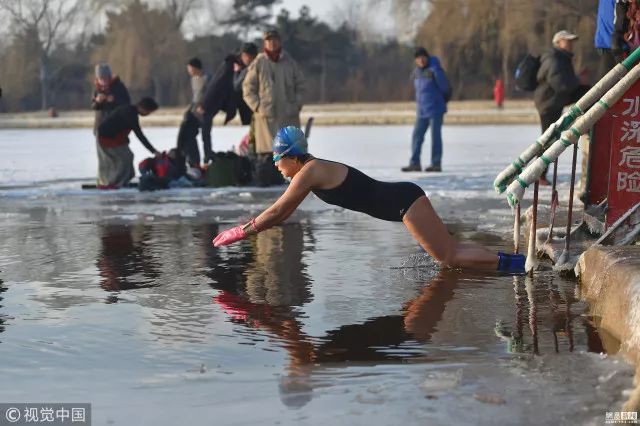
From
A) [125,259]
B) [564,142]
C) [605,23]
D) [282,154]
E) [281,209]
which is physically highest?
[605,23]

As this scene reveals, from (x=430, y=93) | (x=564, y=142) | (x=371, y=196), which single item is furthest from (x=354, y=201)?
(x=430, y=93)

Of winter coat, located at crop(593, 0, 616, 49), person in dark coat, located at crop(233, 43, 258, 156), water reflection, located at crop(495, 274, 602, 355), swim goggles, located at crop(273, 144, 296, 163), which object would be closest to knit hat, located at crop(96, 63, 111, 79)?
person in dark coat, located at crop(233, 43, 258, 156)

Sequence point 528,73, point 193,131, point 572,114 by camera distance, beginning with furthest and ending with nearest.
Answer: point 193,131 → point 528,73 → point 572,114

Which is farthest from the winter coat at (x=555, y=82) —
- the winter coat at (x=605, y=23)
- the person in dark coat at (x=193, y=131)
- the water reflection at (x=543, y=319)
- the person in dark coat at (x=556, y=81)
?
the water reflection at (x=543, y=319)

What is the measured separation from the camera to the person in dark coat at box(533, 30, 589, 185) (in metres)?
14.3

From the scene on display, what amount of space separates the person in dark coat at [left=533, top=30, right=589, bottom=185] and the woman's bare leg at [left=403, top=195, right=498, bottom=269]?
6.39m

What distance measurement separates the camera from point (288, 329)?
6445mm

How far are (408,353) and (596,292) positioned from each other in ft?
5.21

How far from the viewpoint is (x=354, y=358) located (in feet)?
18.6

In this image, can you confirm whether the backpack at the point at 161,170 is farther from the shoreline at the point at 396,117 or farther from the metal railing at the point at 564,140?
the shoreline at the point at 396,117

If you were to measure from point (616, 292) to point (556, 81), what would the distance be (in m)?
8.43

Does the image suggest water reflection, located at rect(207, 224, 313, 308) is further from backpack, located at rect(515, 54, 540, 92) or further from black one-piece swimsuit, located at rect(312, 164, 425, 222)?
backpack, located at rect(515, 54, 540, 92)

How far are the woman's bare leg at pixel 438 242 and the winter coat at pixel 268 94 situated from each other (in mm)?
7269

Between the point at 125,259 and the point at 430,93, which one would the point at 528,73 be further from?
the point at 125,259
